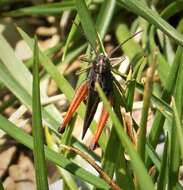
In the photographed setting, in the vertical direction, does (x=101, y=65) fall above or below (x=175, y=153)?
above

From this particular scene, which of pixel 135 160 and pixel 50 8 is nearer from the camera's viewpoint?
pixel 135 160

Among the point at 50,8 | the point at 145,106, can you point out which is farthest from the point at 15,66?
the point at 145,106

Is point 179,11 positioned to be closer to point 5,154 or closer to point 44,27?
point 44,27

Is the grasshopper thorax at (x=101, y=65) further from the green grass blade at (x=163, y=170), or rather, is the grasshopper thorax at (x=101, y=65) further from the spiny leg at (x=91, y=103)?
the green grass blade at (x=163, y=170)

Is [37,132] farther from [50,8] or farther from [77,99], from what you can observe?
[50,8]

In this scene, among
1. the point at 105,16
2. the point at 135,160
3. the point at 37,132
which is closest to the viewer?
the point at 135,160

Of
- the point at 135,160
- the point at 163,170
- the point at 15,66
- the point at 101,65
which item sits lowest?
the point at 163,170

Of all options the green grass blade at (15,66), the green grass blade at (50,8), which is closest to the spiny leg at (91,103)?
the green grass blade at (15,66)

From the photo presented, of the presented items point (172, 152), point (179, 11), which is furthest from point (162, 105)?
point (179, 11)

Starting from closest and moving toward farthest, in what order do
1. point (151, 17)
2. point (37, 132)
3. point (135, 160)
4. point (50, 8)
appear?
1. point (135, 160)
2. point (37, 132)
3. point (151, 17)
4. point (50, 8)
